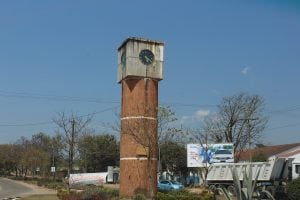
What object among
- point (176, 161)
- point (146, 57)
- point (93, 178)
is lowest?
point (93, 178)

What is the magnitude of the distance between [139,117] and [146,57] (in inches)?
175

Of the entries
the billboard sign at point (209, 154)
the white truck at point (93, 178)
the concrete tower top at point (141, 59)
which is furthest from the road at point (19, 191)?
the billboard sign at point (209, 154)

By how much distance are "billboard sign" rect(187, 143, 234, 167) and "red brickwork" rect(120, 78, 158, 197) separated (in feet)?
54.7

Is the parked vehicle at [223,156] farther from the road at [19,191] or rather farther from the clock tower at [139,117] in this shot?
the clock tower at [139,117]

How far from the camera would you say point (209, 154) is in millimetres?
55406

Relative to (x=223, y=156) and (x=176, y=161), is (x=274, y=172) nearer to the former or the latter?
(x=223, y=156)

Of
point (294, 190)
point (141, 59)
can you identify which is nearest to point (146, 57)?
→ point (141, 59)

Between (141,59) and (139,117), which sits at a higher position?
(141,59)

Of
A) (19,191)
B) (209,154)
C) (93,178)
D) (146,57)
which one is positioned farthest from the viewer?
(93,178)

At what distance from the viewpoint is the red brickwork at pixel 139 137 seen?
36.8 m

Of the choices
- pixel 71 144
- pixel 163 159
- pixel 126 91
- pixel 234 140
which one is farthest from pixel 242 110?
pixel 126 91

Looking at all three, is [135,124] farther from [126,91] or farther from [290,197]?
[290,197]

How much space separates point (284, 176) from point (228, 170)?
17.3ft

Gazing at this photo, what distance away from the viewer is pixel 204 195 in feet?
104
